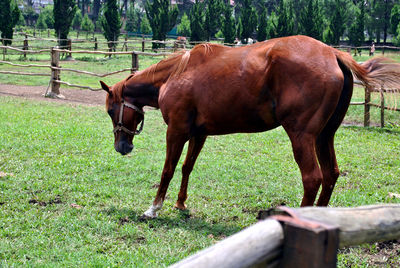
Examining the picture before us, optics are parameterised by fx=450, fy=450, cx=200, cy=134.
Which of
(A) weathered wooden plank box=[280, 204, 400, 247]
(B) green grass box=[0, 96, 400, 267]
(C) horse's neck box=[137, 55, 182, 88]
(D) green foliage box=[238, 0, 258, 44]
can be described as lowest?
(B) green grass box=[0, 96, 400, 267]

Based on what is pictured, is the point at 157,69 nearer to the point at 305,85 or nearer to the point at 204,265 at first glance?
the point at 305,85

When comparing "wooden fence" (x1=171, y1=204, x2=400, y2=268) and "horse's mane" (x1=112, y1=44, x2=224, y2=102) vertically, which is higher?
"horse's mane" (x1=112, y1=44, x2=224, y2=102)

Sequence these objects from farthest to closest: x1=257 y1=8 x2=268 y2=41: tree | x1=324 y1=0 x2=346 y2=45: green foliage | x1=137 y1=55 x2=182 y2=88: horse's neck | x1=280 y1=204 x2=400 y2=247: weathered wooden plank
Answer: x1=257 y1=8 x2=268 y2=41: tree
x1=324 y1=0 x2=346 y2=45: green foliage
x1=137 y1=55 x2=182 y2=88: horse's neck
x1=280 y1=204 x2=400 y2=247: weathered wooden plank

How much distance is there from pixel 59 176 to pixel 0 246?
228cm

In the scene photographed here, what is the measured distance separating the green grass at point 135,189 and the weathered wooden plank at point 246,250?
7.26ft

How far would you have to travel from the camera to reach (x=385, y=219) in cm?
215

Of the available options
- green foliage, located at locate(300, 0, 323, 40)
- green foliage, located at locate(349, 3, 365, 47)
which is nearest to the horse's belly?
green foliage, located at locate(300, 0, 323, 40)

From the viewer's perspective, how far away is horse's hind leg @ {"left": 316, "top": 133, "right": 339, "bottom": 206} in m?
4.67

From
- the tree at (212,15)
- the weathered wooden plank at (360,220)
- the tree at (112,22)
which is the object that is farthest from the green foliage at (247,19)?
the weathered wooden plank at (360,220)

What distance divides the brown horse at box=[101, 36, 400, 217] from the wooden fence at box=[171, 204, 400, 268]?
2.24 meters

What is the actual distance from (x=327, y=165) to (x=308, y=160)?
0.60 metres

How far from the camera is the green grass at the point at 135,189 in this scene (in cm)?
413

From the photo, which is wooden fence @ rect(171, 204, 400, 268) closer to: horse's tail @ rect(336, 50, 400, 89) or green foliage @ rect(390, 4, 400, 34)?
horse's tail @ rect(336, 50, 400, 89)

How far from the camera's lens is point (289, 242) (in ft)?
5.86
